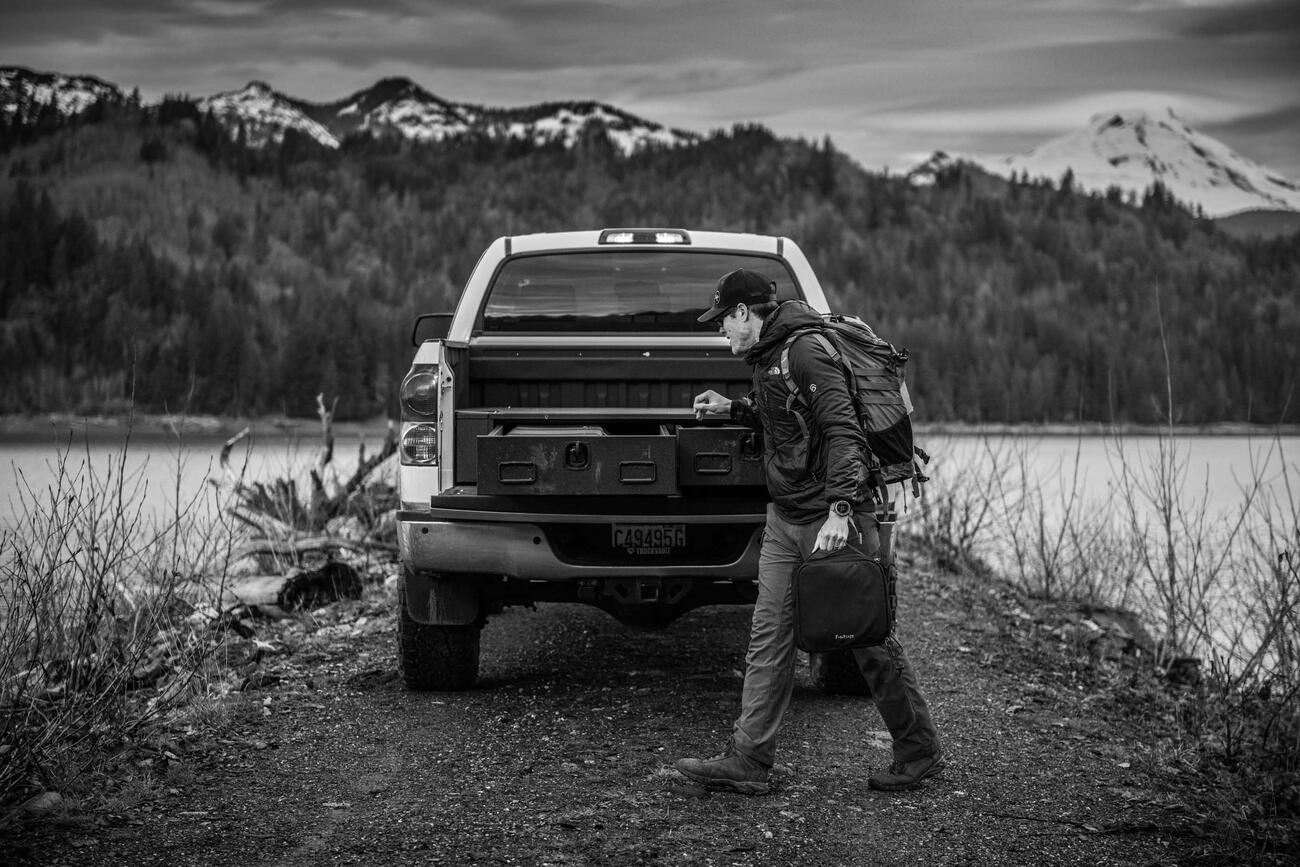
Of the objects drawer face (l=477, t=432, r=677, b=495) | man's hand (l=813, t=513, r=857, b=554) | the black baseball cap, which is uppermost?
the black baseball cap

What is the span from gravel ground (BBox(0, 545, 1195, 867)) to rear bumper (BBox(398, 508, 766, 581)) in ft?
2.26

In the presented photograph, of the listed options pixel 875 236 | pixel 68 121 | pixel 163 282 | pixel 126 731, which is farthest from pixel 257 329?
→ pixel 126 731

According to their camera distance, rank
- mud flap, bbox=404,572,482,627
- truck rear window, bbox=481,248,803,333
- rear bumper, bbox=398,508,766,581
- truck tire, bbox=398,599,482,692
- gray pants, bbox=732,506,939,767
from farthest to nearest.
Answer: truck rear window, bbox=481,248,803,333 → truck tire, bbox=398,599,482,692 → mud flap, bbox=404,572,482,627 → rear bumper, bbox=398,508,766,581 → gray pants, bbox=732,506,939,767

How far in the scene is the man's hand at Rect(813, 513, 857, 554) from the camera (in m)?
3.96

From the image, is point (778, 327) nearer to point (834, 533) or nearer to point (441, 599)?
point (834, 533)

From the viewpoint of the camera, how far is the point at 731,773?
426 centimetres

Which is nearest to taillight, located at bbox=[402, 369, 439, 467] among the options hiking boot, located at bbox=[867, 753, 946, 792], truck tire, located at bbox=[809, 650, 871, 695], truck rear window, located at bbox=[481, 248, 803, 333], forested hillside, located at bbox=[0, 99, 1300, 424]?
truck rear window, located at bbox=[481, 248, 803, 333]

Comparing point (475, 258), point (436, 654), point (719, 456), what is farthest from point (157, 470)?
point (475, 258)

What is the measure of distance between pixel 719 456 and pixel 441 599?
143 centimetres

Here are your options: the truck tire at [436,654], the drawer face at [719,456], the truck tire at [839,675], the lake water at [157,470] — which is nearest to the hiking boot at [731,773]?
the drawer face at [719,456]

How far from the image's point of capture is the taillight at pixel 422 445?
5.14 metres

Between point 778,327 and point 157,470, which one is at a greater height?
point 778,327

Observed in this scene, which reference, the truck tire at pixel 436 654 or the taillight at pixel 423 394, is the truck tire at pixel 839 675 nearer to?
the truck tire at pixel 436 654

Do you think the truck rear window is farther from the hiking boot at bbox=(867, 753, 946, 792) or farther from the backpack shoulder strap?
the hiking boot at bbox=(867, 753, 946, 792)
